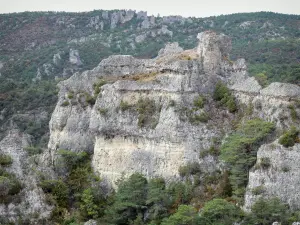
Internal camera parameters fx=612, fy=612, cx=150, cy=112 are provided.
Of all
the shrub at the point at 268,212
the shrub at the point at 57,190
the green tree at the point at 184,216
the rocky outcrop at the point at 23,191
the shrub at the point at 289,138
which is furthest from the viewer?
the shrub at the point at 57,190

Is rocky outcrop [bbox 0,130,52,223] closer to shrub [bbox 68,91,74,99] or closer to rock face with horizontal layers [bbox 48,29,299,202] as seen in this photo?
rock face with horizontal layers [bbox 48,29,299,202]

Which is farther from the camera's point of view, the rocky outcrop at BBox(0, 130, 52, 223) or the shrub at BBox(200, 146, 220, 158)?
the rocky outcrop at BBox(0, 130, 52, 223)

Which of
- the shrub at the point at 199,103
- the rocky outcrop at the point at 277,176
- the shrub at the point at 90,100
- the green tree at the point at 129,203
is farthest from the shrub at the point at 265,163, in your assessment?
the shrub at the point at 90,100

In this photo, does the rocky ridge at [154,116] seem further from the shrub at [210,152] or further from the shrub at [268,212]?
the shrub at [268,212]

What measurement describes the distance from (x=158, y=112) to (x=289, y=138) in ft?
35.7

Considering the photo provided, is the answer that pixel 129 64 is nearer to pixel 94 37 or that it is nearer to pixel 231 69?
pixel 231 69

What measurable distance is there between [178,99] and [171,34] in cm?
8173

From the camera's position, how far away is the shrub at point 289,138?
3466 centimetres

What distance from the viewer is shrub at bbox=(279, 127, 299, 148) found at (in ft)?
114

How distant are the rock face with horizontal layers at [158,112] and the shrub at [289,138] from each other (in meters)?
1.94

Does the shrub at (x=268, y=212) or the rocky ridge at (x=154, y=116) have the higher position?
the rocky ridge at (x=154, y=116)

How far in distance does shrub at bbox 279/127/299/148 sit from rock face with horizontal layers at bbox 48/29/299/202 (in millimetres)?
1941

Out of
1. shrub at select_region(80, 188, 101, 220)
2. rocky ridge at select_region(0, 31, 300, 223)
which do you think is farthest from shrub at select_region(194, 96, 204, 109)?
shrub at select_region(80, 188, 101, 220)

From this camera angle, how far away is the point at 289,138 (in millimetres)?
34812
